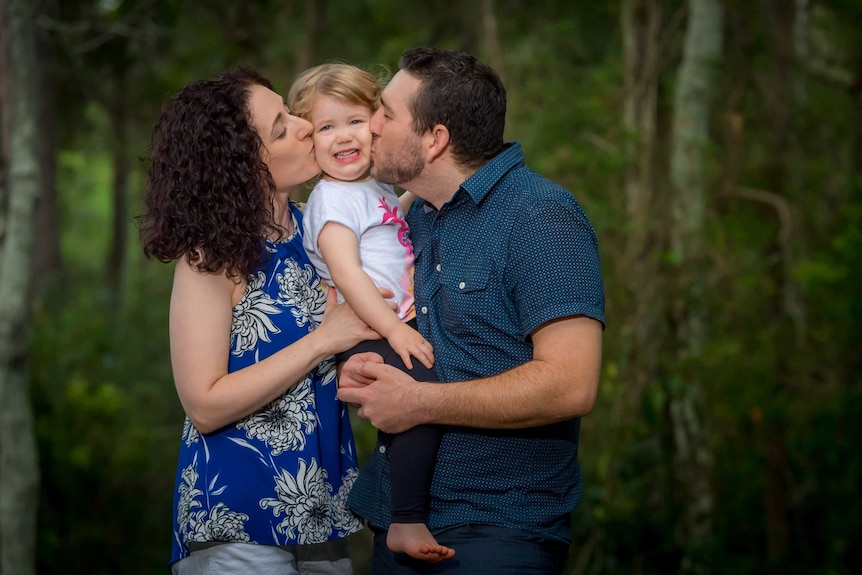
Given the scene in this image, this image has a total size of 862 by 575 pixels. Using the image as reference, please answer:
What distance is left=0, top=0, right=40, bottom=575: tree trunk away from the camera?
4996 millimetres

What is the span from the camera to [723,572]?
18.4 feet

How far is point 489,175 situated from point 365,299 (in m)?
0.47

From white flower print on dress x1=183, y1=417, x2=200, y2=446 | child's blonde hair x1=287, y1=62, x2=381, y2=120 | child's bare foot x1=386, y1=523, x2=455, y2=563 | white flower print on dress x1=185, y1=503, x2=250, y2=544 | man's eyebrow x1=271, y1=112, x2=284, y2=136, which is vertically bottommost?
child's bare foot x1=386, y1=523, x2=455, y2=563

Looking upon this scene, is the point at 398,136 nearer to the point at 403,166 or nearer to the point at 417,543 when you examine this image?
the point at 403,166

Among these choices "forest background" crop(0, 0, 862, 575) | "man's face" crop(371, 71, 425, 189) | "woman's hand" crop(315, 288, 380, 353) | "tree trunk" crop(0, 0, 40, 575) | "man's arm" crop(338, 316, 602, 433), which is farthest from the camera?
"forest background" crop(0, 0, 862, 575)

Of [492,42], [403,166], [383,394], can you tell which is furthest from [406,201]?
[492,42]

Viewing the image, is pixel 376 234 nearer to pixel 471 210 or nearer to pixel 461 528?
pixel 471 210

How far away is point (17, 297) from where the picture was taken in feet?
16.4

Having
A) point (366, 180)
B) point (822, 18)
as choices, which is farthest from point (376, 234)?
point (822, 18)

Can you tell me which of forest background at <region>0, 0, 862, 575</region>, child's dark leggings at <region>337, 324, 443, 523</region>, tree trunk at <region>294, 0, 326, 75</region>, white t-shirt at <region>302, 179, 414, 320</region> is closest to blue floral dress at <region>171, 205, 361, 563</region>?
white t-shirt at <region>302, 179, 414, 320</region>

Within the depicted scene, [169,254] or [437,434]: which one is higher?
[169,254]

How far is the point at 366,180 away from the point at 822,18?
779 centimetres

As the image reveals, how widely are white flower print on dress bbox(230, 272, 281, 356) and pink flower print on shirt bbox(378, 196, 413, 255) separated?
41cm

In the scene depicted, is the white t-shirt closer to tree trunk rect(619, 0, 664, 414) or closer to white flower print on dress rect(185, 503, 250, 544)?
white flower print on dress rect(185, 503, 250, 544)
